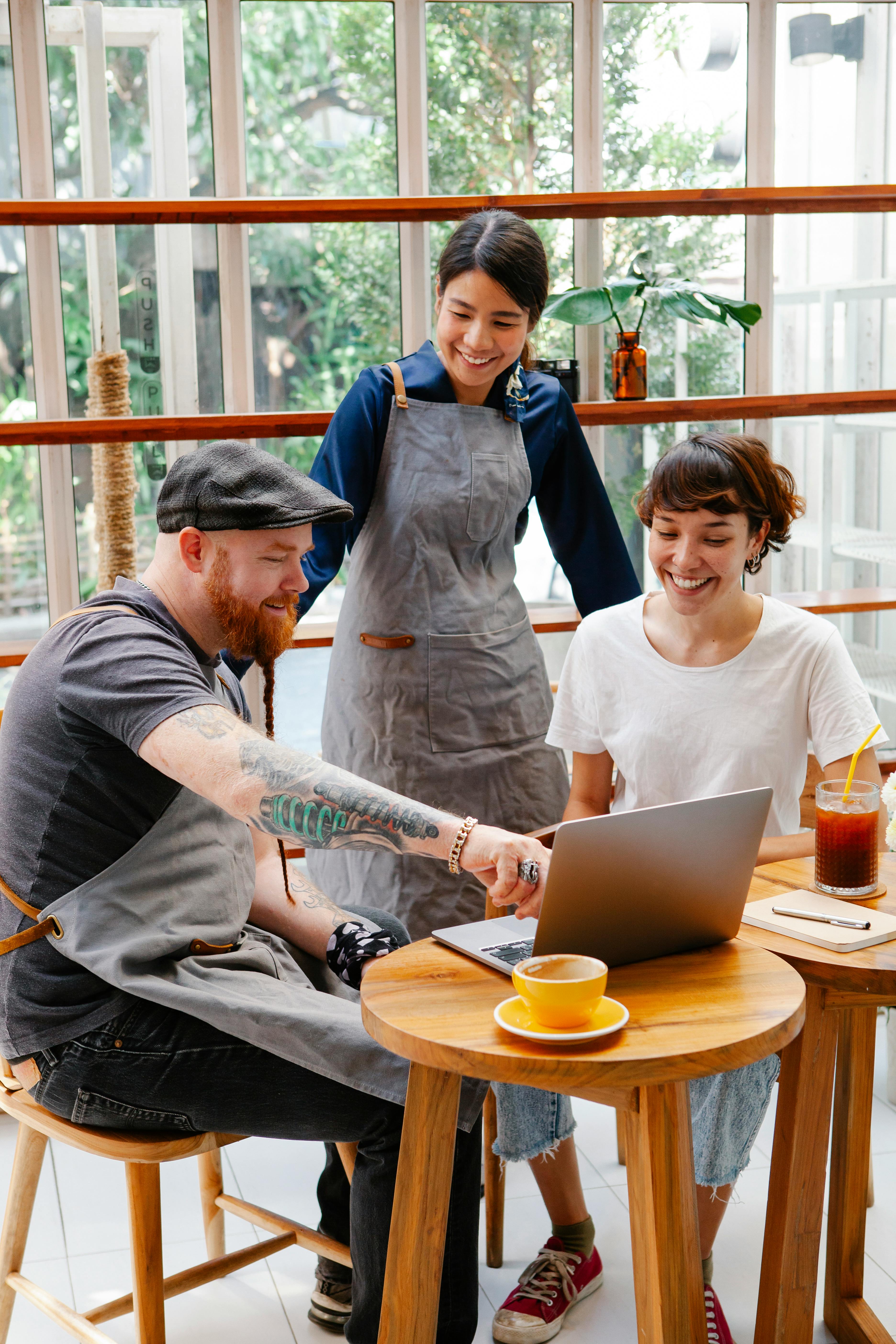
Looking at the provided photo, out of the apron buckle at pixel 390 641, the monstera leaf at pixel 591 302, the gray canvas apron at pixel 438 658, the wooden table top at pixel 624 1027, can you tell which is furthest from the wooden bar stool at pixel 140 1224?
the monstera leaf at pixel 591 302

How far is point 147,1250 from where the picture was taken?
5.12ft

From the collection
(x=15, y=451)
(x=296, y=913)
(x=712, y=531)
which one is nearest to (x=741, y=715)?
(x=712, y=531)

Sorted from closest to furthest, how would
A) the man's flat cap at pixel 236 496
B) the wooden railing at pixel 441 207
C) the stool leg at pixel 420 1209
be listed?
the stool leg at pixel 420 1209 → the man's flat cap at pixel 236 496 → the wooden railing at pixel 441 207

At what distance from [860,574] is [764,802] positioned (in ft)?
6.52

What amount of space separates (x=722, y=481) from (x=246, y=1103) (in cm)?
105

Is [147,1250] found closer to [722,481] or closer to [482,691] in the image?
[482,691]

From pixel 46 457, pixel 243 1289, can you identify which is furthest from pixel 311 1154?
pixel 46 457

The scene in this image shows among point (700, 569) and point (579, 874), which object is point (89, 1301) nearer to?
point (579, 874)

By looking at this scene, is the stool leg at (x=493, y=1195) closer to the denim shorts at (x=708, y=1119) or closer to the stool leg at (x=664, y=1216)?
the denim shorts at (x=708, y=1119)

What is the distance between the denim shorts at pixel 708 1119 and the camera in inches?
68.1

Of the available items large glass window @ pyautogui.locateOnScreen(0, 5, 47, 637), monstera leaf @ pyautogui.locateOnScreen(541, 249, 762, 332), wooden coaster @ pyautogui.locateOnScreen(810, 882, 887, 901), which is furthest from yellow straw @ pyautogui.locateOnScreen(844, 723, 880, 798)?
large glass window @ pyautogui.locateOnScreen(0, 5, 47, 637)

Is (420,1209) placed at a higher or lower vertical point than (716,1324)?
higher

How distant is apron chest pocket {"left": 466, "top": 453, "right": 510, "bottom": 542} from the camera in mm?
2225

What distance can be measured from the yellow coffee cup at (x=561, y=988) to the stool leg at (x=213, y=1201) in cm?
99
